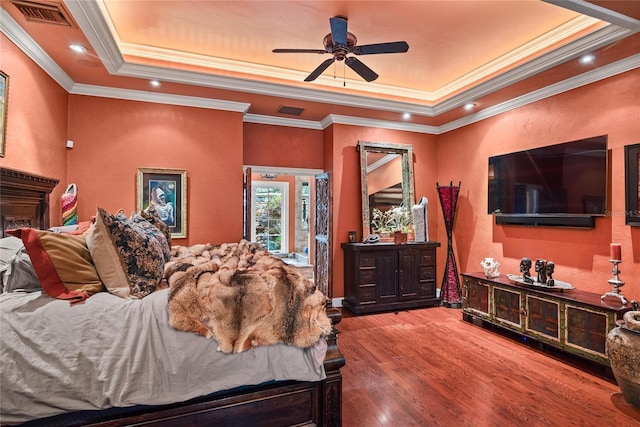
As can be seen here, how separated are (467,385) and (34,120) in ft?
14.3

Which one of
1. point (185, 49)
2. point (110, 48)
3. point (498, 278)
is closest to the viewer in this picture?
point (110, 48)

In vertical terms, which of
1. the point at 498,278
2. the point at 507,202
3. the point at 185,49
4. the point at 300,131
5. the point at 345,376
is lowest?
the point at 345,376

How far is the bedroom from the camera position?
2986mm

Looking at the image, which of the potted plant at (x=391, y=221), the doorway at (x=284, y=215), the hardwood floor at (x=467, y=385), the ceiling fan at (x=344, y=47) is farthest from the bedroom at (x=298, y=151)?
the doorway at (x=284, y=215)

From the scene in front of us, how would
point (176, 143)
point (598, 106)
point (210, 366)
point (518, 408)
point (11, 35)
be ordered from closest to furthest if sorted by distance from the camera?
point (210, 366), point (518, 408), point (11, 35), point (598, 106), point (176, 143)

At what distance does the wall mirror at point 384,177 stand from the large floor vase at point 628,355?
291 centimetres

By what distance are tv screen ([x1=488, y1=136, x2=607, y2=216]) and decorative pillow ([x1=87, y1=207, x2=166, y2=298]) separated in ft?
12.9

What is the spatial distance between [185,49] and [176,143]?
1087mm

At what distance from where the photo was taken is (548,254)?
3.67 m

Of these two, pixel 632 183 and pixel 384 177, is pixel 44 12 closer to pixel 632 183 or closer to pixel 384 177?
pixel 384 177

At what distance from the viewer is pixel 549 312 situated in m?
3.04

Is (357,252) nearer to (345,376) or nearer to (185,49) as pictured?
(345,376)

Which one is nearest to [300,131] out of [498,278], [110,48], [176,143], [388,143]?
[388,143]

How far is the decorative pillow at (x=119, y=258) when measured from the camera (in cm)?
167
